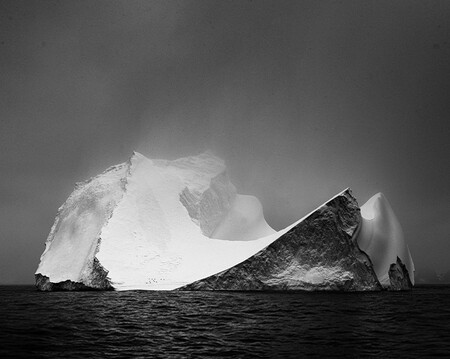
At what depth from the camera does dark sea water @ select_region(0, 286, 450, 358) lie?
8688 mm

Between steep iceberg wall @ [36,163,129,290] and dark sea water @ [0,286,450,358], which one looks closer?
dark sea water @ [0,286,450,358]

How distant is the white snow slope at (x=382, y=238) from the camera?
1171 inches

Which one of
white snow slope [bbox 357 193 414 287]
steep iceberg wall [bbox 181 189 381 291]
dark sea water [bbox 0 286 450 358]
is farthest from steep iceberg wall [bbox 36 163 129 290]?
white snow slope [bbox 357 193 414 287]

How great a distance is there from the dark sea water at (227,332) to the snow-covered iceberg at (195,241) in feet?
36.8

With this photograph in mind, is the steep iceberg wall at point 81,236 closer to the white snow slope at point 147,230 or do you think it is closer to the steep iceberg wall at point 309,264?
the white snow slope at point 147,230

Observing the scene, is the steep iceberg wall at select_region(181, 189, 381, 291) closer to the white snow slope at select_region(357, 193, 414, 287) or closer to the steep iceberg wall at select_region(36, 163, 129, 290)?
the white snow slope at select_region(357, 193, 414, 287)

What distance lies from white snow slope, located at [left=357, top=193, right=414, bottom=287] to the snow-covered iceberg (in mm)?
93

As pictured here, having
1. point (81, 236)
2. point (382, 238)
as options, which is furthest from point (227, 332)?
point (81, 236)

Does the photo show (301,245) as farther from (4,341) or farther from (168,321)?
(4,341)

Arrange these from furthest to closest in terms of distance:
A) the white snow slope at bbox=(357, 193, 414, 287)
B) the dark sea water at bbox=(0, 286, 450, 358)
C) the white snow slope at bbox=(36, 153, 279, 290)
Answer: the white snow slope at bbox=(36, 153, 279, 290), the white snow slope at bbox=(357, 193, 414, 287), the dark sea water at bbox=(0, 286, 450, 358)

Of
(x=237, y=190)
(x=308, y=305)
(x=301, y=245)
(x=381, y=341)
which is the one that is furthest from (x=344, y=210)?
(x=237, y=190)

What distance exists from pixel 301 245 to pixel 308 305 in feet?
35.7

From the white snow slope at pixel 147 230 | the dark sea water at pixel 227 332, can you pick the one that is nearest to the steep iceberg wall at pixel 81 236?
the white snow slope at pixel 147 230

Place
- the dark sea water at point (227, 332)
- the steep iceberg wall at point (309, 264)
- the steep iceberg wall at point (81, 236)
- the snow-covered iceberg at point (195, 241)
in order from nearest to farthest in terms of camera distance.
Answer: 1. the dark sea water at point (227, 332)
2. the steep iceberg wall at point (309, 264)
3. the snow-covered iceberg at point (195, 241)
4. the steep iceberg wall at point (81, 236)
